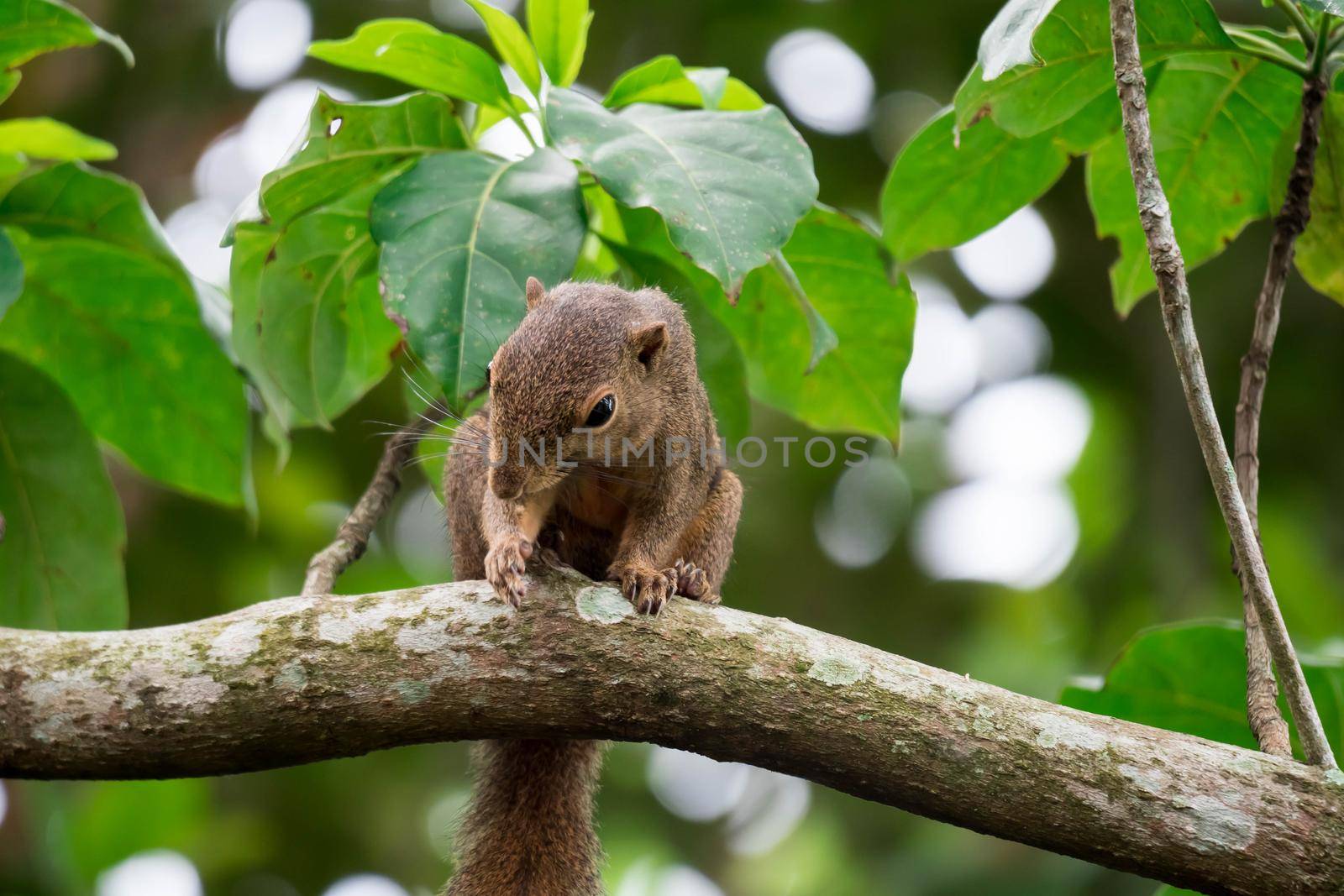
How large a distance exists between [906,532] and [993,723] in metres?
5.54

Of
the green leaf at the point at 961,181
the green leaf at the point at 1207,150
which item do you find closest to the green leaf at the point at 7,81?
the green leaf at the point at 961,181

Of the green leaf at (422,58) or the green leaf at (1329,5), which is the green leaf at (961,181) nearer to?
the green leaf at (1329,5)

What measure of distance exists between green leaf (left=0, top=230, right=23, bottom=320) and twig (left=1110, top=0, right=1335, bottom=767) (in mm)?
2343

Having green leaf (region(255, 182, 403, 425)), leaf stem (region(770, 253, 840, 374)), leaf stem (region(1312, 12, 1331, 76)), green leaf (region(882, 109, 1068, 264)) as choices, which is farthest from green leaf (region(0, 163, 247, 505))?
leaf stem (region(1312, 12, 1331, 76))

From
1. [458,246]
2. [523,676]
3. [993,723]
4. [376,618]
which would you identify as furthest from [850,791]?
[458,246]

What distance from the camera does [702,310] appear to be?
3.37m

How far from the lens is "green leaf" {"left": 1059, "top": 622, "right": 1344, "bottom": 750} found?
3.04 m

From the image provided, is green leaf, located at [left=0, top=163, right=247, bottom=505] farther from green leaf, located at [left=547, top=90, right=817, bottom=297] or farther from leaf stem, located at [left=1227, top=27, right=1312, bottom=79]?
leaf stem, located at [left=1227, top=27, right=1312, bottom=79]

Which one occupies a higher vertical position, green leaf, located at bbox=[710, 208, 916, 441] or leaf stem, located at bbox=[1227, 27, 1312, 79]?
leaf stem, located at bbox=[1227, 27, 1312, 79]

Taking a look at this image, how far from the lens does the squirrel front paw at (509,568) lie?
2.48 meters

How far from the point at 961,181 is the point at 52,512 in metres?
2.54

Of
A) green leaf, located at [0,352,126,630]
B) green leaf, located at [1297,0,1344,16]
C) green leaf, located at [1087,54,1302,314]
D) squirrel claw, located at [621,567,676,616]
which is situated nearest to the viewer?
green leaf, located at [1297,0,1344,16]

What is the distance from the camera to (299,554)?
6.64 m

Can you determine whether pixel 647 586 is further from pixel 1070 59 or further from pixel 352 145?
pixel 1070 59
